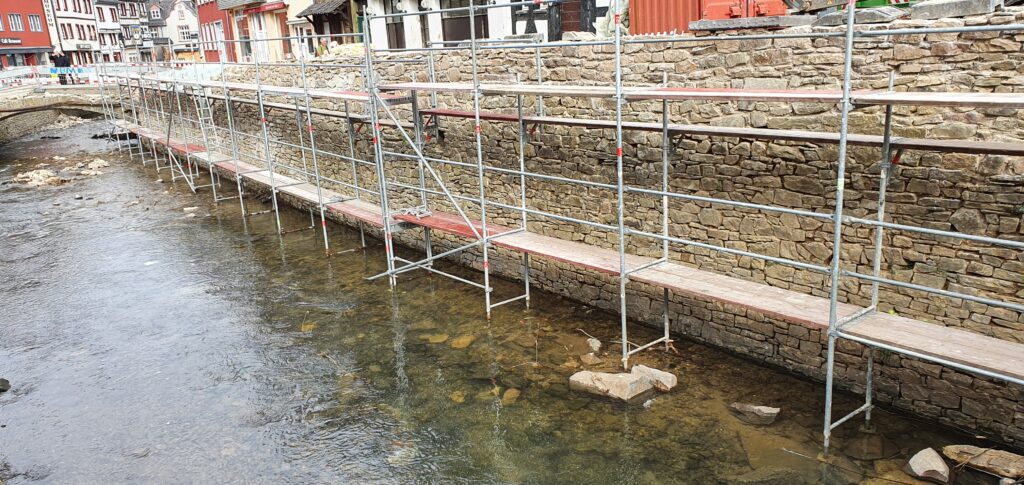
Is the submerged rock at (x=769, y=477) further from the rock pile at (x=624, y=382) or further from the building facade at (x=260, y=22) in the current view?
the building facade at (x=260, y=22)

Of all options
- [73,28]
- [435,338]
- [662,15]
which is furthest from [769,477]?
[73,28]

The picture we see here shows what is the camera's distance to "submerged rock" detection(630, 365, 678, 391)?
7.05 metres

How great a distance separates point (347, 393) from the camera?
291 inches

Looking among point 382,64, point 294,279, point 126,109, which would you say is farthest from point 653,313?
point 126,109

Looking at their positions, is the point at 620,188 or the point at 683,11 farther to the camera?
the point at 683,11

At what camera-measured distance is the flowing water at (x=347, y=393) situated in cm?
605

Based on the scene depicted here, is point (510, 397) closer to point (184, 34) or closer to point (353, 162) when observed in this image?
point (353, 162)

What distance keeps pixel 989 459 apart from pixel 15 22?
55.9 meters

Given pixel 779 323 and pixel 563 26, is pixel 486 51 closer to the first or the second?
pixel 563 26

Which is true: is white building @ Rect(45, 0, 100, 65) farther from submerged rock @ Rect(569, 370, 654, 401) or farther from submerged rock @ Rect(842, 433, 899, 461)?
submerged rock @ Rect(842, 433, 899, 461)

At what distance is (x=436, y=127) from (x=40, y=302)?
20.3ft

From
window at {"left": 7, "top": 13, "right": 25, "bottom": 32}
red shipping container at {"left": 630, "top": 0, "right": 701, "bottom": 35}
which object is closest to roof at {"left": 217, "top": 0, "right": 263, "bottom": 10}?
window at {"left": 7, "top": 13, "right": 25, "bottom": 32}

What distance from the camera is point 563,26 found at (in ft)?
A: 44.1

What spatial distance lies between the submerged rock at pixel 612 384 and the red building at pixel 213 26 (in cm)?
3214
